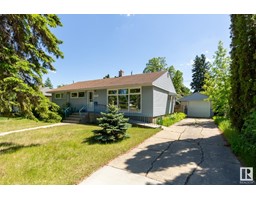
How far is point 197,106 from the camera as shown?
21.5m

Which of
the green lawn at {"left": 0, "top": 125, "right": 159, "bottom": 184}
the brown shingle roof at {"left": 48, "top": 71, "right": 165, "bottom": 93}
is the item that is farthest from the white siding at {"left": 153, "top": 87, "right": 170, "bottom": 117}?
the green lawn at {"left": 0, "top": 125, "right": 159, "bottom": 184}

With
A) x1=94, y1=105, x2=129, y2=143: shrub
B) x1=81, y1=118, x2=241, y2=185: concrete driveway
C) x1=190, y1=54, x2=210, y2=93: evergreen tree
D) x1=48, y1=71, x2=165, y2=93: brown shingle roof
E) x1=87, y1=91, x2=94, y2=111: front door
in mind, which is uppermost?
x1=190, y1=54, x2=210, y2=93: evergreen tree

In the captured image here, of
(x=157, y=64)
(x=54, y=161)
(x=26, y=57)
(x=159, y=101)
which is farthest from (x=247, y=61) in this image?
(x=157, y=64)

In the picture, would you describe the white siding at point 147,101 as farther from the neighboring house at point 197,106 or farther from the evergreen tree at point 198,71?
the evergreen tree at point 198,71

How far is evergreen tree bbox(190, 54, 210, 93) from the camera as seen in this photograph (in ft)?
145

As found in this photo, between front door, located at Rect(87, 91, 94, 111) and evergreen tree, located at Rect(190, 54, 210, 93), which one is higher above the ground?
evergreen tree, located at Rect(190, 54, 210, 93)

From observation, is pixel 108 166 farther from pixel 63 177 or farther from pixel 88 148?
pixel 88 148

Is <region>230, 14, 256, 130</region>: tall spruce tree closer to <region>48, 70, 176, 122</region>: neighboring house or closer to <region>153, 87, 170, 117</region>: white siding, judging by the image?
<region>48, 70, 176, 122</region>: neighboring house

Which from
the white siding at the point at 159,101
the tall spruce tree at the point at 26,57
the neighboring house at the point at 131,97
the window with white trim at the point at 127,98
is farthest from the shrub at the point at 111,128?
the white siding at the point at 159,101

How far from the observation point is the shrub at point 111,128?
6.83 metres

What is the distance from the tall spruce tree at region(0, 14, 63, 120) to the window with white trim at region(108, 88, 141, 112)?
23.5 ft

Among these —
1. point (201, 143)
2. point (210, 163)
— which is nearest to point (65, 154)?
point (210, 163)

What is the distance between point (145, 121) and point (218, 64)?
32.5 feet

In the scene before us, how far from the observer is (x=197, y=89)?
43.8 metres
